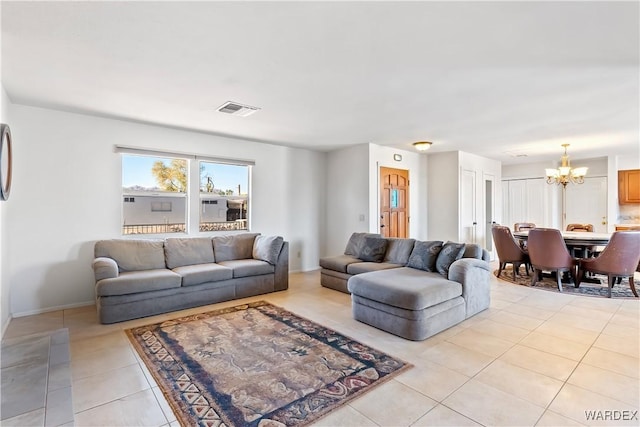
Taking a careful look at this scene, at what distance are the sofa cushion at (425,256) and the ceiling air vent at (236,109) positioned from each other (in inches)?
107

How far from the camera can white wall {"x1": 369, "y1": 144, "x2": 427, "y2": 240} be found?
19.2ft

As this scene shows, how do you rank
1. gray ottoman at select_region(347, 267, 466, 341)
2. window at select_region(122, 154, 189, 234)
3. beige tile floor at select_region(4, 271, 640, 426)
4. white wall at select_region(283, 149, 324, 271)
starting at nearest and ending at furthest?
1. beige tile floor at select_region(4, 271, 640, 426)
2. gray ottoman at select_region(347, 267, 466, 341)
3. window at select_region(122, 154, 189, 234)
4. white wall at select_region(283, 149, 324, 271)

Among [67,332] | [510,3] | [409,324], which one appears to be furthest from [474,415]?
[67,332]

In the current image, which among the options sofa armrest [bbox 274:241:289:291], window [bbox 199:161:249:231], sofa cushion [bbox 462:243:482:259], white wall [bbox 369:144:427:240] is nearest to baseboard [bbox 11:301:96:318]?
window [bbox 199:161:249:231]

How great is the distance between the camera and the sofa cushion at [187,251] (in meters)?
4.33

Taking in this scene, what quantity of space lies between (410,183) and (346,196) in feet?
5.05

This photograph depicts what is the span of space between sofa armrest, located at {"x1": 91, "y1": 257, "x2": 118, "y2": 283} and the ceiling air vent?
2.19 meters

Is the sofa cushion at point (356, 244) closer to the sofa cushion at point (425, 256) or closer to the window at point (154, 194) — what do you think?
the sofa cushion at point (425, 256)

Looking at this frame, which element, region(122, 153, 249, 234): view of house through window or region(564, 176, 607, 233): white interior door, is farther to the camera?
region(564, 176, 607, 233): white interior door

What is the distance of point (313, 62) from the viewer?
2545 mm

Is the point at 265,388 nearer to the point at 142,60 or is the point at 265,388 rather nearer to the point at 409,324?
the point at 409,324

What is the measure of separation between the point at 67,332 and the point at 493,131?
6.02m

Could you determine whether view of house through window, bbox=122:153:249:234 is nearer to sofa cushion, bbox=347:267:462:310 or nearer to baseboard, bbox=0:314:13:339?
baseboard, bbox=0:314:13:339

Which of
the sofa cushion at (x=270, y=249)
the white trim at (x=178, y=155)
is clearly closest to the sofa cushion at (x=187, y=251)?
the sofa cushion at (x=270, y=249)
